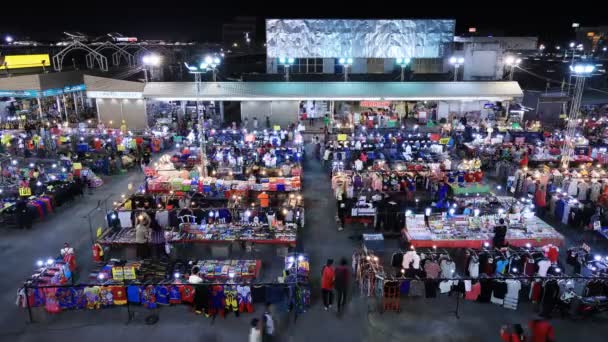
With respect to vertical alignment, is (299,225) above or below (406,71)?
below

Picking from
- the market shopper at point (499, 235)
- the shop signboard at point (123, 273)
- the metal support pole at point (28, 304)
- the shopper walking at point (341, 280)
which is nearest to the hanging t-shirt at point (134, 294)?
the shop signboard at point (123, 273)

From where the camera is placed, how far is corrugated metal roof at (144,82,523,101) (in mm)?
29141

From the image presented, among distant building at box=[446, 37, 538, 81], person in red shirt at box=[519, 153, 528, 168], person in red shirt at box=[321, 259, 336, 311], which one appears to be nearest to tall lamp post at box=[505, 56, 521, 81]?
distant building at box=[446, 37, 538, 81]

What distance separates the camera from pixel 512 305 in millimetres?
10734

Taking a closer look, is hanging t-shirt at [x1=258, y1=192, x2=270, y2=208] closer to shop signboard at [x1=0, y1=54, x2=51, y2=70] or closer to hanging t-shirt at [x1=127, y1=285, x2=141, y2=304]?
hanging t-shirt at [x1=127, y1=285, x2=141, y2=304]

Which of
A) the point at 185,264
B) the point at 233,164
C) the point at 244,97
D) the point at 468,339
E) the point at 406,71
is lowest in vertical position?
the point at 468,339

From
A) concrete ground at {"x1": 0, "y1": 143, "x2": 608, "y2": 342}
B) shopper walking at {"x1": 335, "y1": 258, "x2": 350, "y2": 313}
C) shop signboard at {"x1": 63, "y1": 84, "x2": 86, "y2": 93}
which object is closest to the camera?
concrete ground at {"x1": 0, "y1": 143, "x2": 608, "y2": 342}

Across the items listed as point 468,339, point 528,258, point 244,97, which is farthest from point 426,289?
point 244,97

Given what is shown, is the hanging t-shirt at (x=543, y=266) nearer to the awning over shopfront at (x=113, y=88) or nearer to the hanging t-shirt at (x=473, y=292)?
the hanging t-shirt at (x=473, y=292)

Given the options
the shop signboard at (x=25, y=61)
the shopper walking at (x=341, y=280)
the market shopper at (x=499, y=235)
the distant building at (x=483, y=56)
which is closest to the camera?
the shopper walking at (x=341, y=280)

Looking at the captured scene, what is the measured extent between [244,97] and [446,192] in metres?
16.6

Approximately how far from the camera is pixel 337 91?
29688 mm

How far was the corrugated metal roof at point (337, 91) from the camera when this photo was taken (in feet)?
95.6

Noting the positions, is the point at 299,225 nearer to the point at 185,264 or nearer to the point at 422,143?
the point at 185,264
